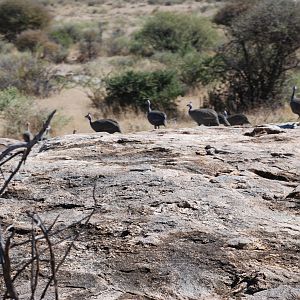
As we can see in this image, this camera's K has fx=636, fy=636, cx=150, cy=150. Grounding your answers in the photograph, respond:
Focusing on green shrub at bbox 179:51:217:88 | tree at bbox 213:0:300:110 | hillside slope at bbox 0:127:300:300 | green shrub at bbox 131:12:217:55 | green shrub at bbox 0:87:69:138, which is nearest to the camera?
hillside slope at bbox 0:127:300:300

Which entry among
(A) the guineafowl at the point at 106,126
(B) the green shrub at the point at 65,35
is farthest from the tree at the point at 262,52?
(B) the green shrub at the point at 65,35

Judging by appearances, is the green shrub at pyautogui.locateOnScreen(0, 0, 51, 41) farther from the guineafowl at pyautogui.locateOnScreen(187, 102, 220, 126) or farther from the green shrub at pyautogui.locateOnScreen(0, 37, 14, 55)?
the guineafowl at pyautogui.locateOnScreen(187, 102, 220, 126)

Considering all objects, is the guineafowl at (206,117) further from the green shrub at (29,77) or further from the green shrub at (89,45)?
the green shrub at (89,45)

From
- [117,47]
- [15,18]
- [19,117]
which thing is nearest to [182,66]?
[19,117]

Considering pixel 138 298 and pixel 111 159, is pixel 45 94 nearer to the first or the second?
pixel 111 159

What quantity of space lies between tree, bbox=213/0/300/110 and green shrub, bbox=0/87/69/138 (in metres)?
5.40

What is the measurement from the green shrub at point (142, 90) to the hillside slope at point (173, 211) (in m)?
11.7

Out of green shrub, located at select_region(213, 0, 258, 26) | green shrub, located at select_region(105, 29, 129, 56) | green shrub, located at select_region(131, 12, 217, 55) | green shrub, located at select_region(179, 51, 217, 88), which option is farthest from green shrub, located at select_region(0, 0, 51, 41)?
green shrub, located at select_region(179, 51, 217, 88)

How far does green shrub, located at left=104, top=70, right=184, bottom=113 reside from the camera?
18516mm

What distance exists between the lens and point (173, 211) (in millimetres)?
4734

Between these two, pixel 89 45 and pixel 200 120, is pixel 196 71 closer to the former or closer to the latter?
pixel 200 120

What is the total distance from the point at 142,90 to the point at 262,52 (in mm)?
3690

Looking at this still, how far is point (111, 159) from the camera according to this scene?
241 inches

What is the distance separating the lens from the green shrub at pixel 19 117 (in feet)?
48.5
